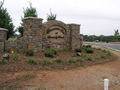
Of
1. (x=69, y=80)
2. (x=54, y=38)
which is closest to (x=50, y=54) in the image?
(x=54, y=38)

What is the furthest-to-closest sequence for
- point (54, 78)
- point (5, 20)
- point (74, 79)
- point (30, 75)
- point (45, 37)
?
point (5, 20) < point (45, 37) < point (74, 79) < point (54, 78) < point (30, 75)

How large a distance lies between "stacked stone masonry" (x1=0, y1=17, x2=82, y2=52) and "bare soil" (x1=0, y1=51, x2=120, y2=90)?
11.1 feet

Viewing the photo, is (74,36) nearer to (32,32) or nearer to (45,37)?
(45,37)

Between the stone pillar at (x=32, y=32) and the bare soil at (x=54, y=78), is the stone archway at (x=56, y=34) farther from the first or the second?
the bare soil at (x=54, y=78)

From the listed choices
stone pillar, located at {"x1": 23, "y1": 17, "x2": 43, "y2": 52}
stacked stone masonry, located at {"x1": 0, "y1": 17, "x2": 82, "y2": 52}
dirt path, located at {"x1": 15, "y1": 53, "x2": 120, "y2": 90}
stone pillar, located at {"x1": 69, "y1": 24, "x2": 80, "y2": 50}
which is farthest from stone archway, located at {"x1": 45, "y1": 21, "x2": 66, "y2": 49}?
dirt path, located at {"x1": 15, "y1": 53, "x2": 120, "y2": 90}

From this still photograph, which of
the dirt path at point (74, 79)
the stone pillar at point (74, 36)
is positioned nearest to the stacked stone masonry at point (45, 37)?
the stone pillar at point (74, 36)

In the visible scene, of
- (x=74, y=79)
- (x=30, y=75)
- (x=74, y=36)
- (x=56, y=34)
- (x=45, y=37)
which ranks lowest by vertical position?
(x=74, y=79)

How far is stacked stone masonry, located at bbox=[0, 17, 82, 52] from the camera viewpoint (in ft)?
46.6

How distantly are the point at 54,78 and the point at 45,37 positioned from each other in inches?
237

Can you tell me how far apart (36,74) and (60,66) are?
208 cm

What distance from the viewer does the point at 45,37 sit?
14906 mm

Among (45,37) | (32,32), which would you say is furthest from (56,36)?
(32,32)

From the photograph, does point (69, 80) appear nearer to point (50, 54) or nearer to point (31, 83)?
point (31, 83)

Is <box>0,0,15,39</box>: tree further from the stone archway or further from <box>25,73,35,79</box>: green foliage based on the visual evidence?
<box>25,73,35,79</box>: green foliage
